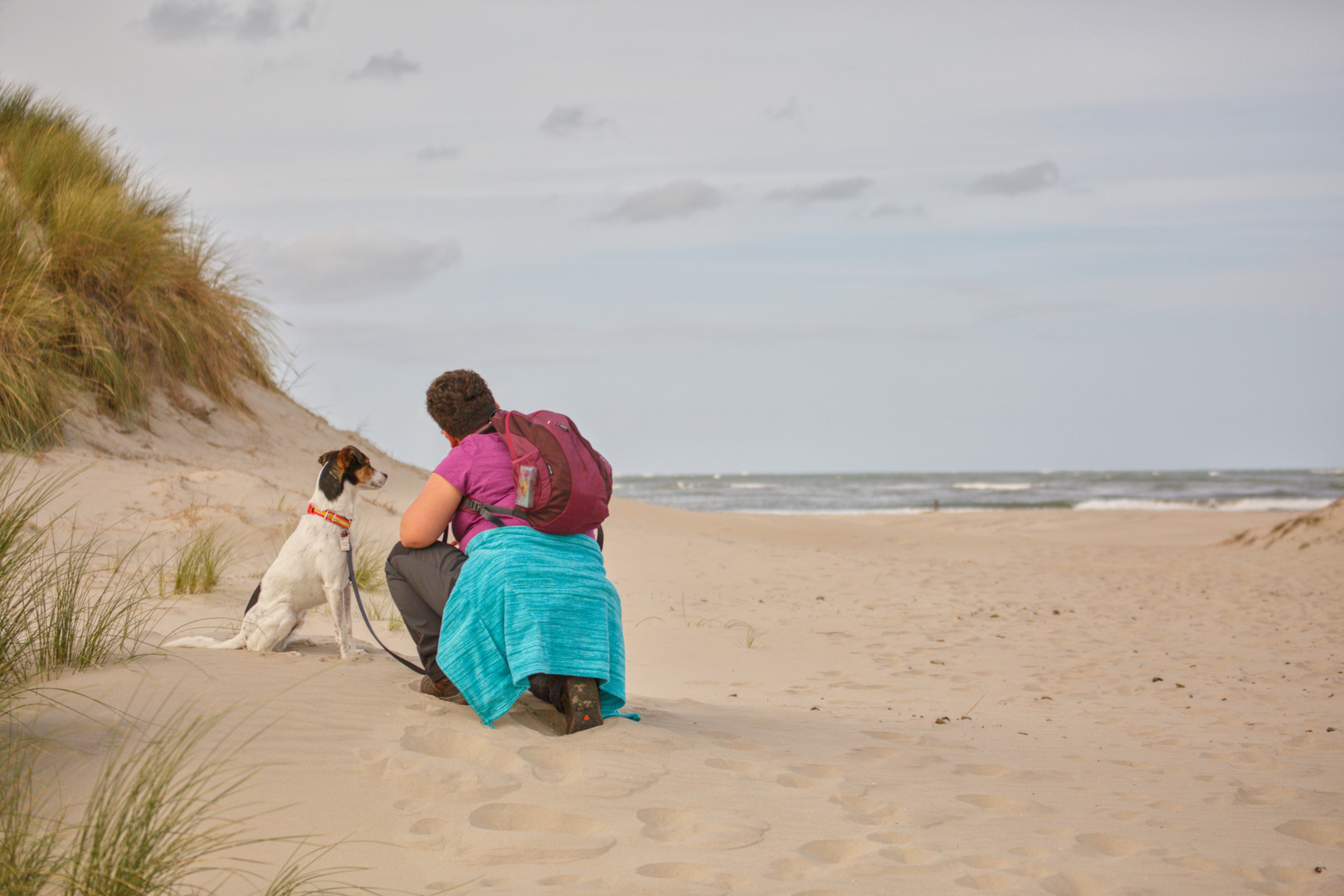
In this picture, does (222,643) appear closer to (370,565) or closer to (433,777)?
(433,777)

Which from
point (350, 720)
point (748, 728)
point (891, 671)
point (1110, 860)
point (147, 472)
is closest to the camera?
point (1110, 860)

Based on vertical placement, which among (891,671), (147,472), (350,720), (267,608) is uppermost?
(147,472)

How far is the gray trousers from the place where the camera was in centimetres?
389

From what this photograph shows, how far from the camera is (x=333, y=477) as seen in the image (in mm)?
4500

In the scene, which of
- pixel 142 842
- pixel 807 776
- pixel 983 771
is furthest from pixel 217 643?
pixel 983 771

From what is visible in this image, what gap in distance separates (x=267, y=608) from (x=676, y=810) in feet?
7.93

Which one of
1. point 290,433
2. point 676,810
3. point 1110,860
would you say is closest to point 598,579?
point 676,810

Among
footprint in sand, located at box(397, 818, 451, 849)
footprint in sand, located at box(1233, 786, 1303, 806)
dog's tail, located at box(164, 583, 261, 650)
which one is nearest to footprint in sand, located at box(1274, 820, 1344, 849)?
footprint in sand, located at box(1233, 786, 1303, 806)

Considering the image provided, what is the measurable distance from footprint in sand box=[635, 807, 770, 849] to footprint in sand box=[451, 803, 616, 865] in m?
0.18

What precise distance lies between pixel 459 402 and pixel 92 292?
24.4 ft

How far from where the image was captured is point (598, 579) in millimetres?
3873

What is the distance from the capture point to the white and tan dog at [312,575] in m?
4.41

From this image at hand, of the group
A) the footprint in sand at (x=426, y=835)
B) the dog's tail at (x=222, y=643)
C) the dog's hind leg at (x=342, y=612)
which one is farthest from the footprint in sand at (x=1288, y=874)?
the dog's tail at (x=222, y=643)

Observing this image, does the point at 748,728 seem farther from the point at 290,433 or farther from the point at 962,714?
the point at 290,433
